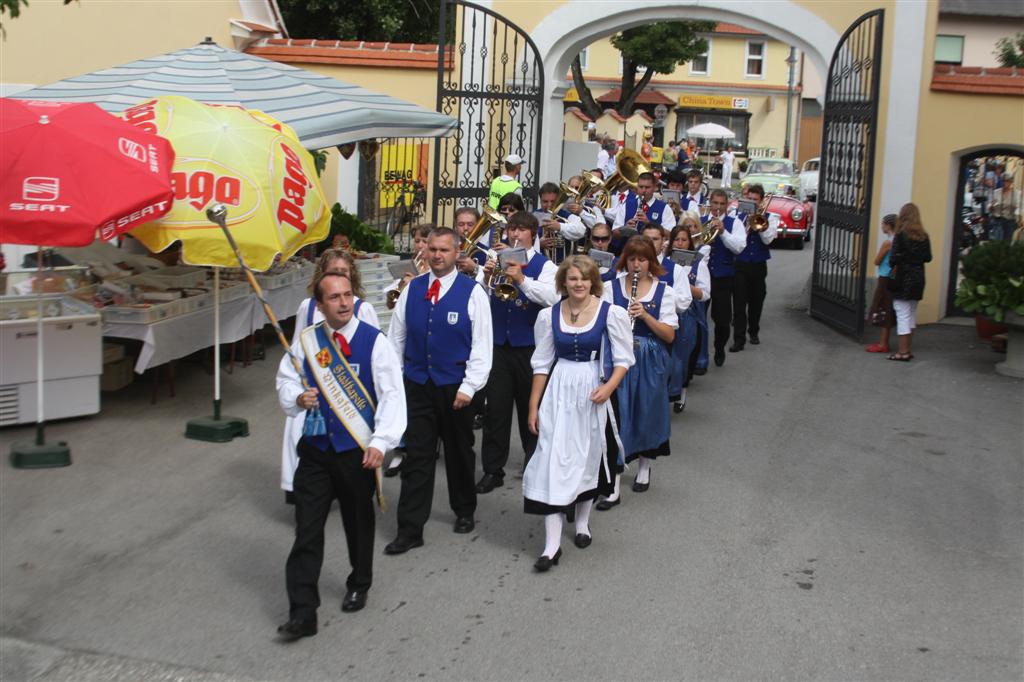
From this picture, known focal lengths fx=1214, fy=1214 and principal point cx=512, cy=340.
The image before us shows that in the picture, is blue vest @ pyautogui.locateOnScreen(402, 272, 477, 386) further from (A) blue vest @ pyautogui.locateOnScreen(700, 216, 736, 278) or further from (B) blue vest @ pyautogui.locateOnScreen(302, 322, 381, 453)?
(A) blue vest @ pyautogui.locateOnScreen(700, 216, 736, 278)

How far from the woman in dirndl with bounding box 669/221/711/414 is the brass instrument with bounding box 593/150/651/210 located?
7.71 feet

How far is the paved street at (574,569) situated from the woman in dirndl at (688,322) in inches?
20.8

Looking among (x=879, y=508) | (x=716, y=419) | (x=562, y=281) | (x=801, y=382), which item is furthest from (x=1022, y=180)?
(x=562, y=281)

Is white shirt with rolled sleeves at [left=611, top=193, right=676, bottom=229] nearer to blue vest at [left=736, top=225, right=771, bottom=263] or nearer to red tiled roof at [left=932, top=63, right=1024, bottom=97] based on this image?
blue vest at [left=736, top=225, right=771, bottom=263]

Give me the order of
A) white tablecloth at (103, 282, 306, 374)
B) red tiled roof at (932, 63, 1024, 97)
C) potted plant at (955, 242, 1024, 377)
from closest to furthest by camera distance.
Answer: white tablecloth at (103, 282, 306, 374) → potted plant at (955, 242, 1024, 377) → red tiled roof at (932, 63, 1024, 97)

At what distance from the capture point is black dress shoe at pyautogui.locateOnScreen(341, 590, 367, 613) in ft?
20.6

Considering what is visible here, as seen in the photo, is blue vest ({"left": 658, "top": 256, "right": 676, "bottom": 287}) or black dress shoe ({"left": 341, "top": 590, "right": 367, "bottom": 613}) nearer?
black dress shoe ({"left": 341, "top": 590, "right": 367, "bottom": 613})

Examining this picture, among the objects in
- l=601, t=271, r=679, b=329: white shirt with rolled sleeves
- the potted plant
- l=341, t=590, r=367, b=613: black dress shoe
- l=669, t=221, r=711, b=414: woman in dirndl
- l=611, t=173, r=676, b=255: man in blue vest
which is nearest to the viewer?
l=341, t=590, r=367, b=613: black dress shoe

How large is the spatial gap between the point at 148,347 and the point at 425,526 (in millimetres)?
3547

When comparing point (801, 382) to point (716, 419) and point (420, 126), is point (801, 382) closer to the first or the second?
point (716, 419)

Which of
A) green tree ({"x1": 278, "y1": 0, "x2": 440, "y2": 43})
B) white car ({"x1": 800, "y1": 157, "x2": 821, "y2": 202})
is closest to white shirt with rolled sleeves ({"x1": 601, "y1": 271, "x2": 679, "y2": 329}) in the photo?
green tree ({"x1": 278, "y1": 0, "x2": 440, "y2": 43})

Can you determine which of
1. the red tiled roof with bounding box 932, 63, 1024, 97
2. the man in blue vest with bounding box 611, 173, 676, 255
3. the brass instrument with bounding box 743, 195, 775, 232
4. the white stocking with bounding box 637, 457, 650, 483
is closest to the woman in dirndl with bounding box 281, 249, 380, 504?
the white stocking with bounding box 637, 457, 650, 483

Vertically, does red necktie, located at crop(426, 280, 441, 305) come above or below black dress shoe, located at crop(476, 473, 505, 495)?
above

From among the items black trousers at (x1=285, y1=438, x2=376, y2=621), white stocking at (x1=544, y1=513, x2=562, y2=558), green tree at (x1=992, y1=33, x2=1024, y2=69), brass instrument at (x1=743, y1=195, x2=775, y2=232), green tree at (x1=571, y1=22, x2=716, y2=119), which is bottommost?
white stocking at (x1=544, y1=513, x2=562, y2=558)
